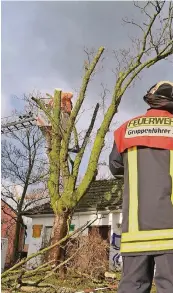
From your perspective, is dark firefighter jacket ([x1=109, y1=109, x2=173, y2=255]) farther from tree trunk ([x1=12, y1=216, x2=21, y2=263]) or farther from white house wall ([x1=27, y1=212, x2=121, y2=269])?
tree trunk ([x1=12, y1=216, x2=21, y2=263])

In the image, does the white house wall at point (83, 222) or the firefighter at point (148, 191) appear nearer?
the firefighter at point (148, 191)

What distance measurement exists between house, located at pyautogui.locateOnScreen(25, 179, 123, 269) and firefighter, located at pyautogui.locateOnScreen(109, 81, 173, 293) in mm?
14382

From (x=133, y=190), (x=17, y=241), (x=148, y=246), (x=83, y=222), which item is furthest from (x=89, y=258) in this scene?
(x=17, y=241)

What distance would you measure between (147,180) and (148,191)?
0.24ft

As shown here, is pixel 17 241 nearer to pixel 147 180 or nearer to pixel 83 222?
pixel 83 222

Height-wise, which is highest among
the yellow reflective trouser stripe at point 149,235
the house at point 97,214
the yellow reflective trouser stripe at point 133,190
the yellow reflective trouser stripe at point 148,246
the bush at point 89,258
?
the house at point 97,214

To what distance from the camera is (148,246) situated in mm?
2494

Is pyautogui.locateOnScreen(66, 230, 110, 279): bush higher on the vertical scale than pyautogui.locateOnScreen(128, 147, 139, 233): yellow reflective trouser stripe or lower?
lower

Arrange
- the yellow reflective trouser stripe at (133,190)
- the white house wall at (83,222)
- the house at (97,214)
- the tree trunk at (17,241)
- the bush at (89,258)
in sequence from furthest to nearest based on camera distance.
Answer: the tree trunk at (17,241) → the house at (97,214) → the white house wall at (83,222) → the bush at (89,258) → the yellow reflective trouser stripe at (133,190)

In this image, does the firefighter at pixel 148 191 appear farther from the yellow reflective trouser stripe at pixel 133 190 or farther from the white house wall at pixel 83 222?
the white house wall at pixel 83 222

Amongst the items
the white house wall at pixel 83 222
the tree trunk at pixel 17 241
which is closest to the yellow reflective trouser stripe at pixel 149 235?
the white house wall at pixel 83 222

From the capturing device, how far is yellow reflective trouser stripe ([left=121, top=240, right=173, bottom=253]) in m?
2.45

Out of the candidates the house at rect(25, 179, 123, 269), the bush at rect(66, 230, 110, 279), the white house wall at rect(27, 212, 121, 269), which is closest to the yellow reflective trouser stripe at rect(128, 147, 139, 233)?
the bush at rect(66, 230, 110, 279)

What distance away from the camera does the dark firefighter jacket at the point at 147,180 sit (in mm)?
2510
